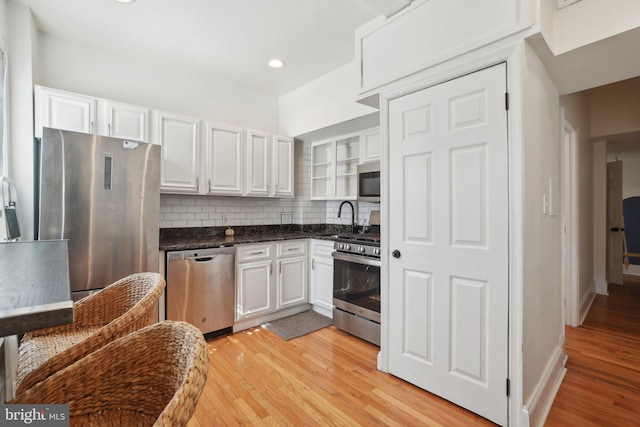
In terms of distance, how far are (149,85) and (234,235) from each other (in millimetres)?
1869

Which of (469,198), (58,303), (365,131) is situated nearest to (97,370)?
(58,303)

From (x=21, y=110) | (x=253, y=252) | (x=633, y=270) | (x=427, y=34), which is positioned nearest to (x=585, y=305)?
(x=633, y=270)

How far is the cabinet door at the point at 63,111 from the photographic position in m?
2.41

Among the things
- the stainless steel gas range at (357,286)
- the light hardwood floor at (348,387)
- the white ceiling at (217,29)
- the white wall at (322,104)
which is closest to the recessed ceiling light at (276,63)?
the white ceiling at (217,29)

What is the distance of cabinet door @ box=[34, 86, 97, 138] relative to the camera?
2406mm

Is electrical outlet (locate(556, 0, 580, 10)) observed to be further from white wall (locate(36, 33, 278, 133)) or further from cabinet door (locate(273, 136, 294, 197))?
white wall (locate(36, 33, 278, 133))

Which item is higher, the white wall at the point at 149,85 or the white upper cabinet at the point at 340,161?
the white wall at the point at 149,85

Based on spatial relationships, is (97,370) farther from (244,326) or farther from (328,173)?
(328,173)

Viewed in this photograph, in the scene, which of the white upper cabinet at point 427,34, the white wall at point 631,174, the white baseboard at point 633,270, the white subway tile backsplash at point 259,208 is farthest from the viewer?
the white wall at point 631,174

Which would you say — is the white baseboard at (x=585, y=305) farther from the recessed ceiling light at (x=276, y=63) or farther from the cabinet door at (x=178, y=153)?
the cabinet door at (x=178, y=153)

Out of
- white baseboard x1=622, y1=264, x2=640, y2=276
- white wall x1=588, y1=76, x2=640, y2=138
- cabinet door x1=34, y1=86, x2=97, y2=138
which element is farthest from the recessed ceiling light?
white baseboard x1=622, y1=264, x2=640, y2=276

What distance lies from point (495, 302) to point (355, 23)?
2.38m

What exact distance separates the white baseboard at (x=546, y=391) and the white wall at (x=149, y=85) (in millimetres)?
3742

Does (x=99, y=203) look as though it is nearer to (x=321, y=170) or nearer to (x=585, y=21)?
(x=321, y=170)
